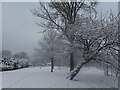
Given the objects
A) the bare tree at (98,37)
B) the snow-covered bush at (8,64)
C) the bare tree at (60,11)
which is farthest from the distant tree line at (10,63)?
the bare tree at (98,37)

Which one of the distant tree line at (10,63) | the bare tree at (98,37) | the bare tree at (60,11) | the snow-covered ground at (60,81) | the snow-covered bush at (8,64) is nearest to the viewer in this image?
the bare tree at (98,37)

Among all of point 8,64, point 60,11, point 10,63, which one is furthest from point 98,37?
point 10,63

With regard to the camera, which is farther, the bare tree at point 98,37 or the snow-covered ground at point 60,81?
the snow-covered ground at point 60,81

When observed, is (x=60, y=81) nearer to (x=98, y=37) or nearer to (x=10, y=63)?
(x=98, y=37)

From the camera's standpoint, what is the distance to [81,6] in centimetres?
1870

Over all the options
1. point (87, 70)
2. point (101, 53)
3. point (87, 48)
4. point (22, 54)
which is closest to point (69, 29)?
point (87, 48)

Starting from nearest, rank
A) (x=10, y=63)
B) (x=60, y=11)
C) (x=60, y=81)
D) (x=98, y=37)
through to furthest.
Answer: (x=98, y=37)
(x=60, y=81)
(x=60, y=11)
(x=10, y=63)

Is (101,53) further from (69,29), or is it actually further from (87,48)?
(69,29)

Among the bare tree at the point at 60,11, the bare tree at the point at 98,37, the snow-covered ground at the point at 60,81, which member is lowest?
the snow-covered ground at the point at 60,81

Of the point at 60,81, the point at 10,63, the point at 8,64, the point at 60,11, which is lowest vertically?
the point at 8,64

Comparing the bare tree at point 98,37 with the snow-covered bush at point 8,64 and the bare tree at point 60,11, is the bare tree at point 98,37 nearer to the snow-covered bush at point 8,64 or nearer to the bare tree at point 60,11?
the bare tree at point 60,11

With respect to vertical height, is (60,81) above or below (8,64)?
above

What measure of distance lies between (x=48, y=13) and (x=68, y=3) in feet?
7.52

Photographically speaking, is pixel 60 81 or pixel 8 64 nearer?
pixel 60 81
